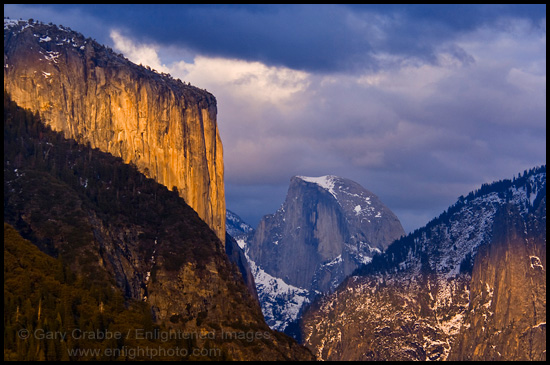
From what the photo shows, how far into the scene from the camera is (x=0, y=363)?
178000mm

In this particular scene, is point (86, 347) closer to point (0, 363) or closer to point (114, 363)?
point (114, 363)

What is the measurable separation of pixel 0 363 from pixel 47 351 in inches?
594

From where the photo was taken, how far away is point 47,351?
192m

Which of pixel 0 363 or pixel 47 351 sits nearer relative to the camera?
pixel 0 363

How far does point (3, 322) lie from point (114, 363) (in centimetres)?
1930

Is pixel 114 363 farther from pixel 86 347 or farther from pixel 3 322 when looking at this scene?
pixel 3 322

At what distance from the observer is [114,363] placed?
196 meters

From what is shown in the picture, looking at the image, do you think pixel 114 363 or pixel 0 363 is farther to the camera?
pixel 114 363

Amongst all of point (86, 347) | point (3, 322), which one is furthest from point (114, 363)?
point (3, 322)

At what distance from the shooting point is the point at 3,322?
196625 mm

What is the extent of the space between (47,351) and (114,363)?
1102 centimetres

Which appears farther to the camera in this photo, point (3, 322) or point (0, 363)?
point (3, 322)

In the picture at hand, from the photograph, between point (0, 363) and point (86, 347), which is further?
point (86, 347)

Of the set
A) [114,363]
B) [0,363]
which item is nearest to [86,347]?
[114,363]
